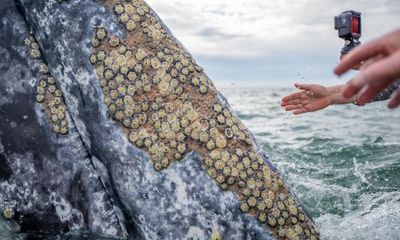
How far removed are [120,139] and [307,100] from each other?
7.31ft

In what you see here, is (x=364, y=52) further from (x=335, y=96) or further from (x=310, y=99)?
(x=335, y=96)

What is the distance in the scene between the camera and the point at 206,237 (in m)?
2.35

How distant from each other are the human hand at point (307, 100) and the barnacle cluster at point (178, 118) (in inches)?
60.7

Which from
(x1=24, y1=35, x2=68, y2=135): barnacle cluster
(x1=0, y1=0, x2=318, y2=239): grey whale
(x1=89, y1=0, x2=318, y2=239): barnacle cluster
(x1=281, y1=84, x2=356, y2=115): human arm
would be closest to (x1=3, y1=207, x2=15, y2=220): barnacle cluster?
(x1=0, y1=0, x2=318, y2=239): grey whale

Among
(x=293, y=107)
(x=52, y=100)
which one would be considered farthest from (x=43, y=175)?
(x=293, y=107)

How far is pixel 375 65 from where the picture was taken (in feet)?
3.89

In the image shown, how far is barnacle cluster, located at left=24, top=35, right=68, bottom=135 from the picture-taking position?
2.68 metres

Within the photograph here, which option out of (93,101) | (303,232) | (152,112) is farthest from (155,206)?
(303,232)

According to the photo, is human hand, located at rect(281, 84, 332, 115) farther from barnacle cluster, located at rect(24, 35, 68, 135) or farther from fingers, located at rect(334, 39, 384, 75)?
fingers, located at rect(334, 39, 384, 75)

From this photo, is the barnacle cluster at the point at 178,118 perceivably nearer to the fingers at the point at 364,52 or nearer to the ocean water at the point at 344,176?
the ocean water at the point at 344,176

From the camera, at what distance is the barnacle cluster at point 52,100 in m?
2.68

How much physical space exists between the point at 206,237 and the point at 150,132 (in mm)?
658

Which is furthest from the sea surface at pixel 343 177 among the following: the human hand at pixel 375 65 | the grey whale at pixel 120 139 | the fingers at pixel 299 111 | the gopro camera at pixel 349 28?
the human hand at pixel 375 65

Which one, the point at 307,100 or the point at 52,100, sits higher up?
the point at 52,100
